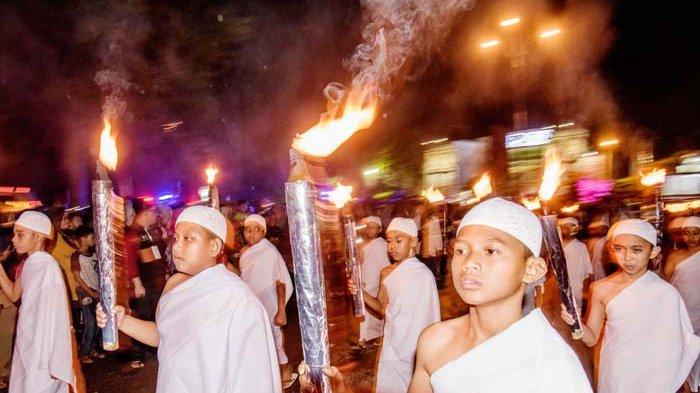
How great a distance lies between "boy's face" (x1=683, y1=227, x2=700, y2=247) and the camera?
728 cm

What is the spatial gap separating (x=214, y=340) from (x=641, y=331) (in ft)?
12.3

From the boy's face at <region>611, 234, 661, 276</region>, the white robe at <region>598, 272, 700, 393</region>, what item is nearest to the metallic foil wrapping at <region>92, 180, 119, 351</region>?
the white robe at <region>598, 272, 700, 393</region>

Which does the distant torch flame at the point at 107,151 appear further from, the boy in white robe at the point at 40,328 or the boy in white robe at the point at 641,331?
the boy in white robe at the point at 641,331

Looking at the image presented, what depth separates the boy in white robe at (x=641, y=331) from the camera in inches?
179

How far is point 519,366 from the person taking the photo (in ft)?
7.14

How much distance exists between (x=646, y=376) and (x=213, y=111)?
30.0 feet

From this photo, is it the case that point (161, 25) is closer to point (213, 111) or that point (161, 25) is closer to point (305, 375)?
point (213, 111)

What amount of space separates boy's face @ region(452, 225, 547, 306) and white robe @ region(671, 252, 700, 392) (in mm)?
5920

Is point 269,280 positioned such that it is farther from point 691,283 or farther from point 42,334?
point 691,283

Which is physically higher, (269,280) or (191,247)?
(191,247)

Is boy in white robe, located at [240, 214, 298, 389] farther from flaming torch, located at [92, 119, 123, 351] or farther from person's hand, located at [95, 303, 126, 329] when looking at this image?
flaming torch, located at [92, 119, 123, 351]

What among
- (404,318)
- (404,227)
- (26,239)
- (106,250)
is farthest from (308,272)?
(26,239)

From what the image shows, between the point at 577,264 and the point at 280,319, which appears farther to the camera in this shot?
the point at 577,264

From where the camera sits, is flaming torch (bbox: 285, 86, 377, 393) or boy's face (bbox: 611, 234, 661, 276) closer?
flaming torch (bbox: 285, 86, 377, 393)
